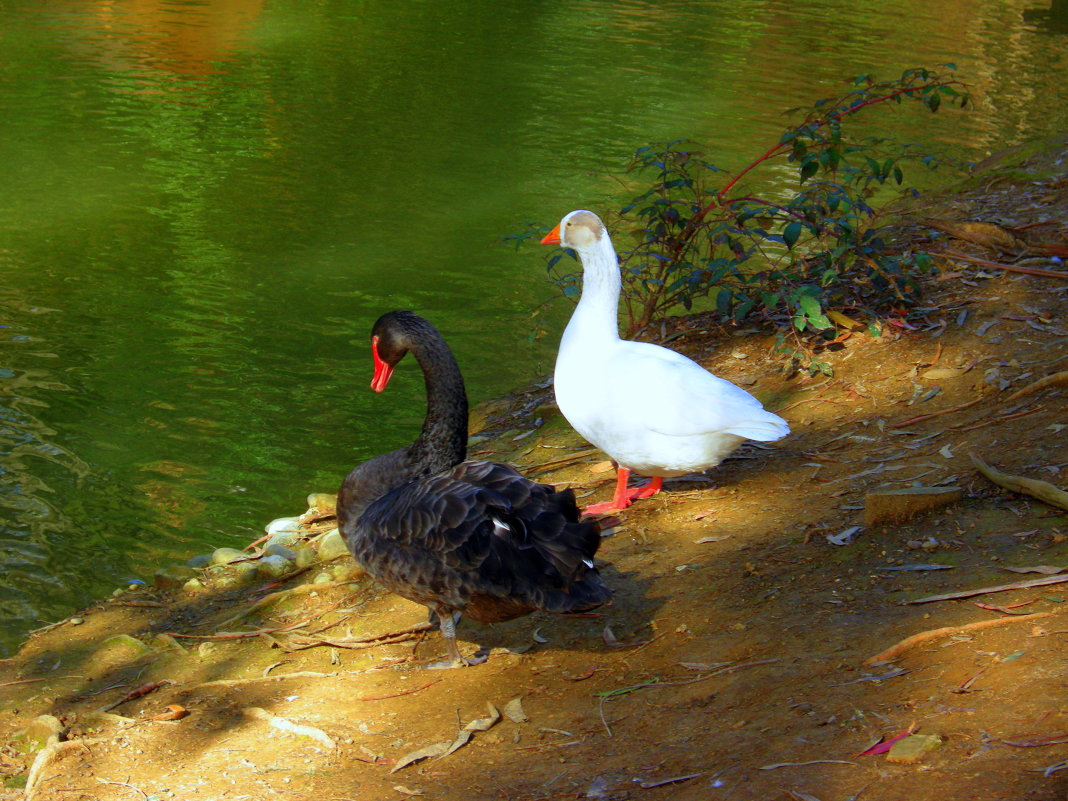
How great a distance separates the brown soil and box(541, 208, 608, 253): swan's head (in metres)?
1.41

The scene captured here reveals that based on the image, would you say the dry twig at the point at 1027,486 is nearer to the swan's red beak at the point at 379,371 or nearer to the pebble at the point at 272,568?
the swan's red beak at the point at 379,371

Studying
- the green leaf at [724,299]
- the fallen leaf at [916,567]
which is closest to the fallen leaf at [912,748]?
the fallen leaf at [916,567]

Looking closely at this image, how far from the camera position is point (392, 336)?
5.27 meters

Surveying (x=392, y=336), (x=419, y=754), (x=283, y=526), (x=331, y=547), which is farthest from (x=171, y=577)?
(x=419, y=754)

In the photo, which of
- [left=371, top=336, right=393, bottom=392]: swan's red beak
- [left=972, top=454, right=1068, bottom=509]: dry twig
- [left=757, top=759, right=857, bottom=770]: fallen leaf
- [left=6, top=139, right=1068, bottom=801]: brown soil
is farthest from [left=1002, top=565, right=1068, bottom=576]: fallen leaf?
[left=371, top=336, right=393, bottom=392]: swan's red beak

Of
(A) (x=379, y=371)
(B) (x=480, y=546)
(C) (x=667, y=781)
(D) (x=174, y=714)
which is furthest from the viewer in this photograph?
(A) (x=379, y=371)

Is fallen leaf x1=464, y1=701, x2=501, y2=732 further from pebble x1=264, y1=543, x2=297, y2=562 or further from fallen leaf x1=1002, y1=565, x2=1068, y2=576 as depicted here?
pebble x1=264, y1=543, x2=297, y2=562

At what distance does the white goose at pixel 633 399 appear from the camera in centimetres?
488

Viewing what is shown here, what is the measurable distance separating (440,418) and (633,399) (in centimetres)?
94

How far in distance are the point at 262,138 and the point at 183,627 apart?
1043 centimetres

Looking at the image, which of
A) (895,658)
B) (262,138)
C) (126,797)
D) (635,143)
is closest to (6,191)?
(262,138)

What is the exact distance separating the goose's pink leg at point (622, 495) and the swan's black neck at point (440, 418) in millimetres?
852

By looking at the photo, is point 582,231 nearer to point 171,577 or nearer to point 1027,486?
point 1027,486

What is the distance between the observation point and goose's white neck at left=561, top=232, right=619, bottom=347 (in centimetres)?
546
